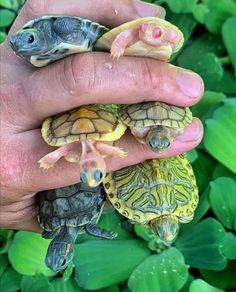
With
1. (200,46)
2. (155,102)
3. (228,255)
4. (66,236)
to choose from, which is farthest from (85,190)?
(200,46)

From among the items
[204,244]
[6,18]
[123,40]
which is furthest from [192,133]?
[6,18]

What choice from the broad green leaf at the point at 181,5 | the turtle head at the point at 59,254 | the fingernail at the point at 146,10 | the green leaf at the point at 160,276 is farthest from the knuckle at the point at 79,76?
the broad green leaf at the point at 181,5

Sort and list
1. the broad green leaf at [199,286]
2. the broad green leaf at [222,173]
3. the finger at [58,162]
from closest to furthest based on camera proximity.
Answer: the finger at [58,162] < the broad green leaf at [199,286] < the broad green leaf at [222,173]

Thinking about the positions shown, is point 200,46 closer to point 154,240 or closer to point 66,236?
point 154,240

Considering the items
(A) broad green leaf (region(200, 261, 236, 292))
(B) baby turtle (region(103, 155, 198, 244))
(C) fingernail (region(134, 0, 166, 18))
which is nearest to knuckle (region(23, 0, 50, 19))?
(C) fingernail (region(134, 0, 166, 18))

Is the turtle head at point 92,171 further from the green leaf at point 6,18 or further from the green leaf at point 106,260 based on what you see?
the green leaf at point 6,18

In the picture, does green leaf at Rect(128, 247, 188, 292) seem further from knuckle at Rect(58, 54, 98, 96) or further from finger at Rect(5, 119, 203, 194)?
knuckle at Rect(58, 54, 98, 96)
